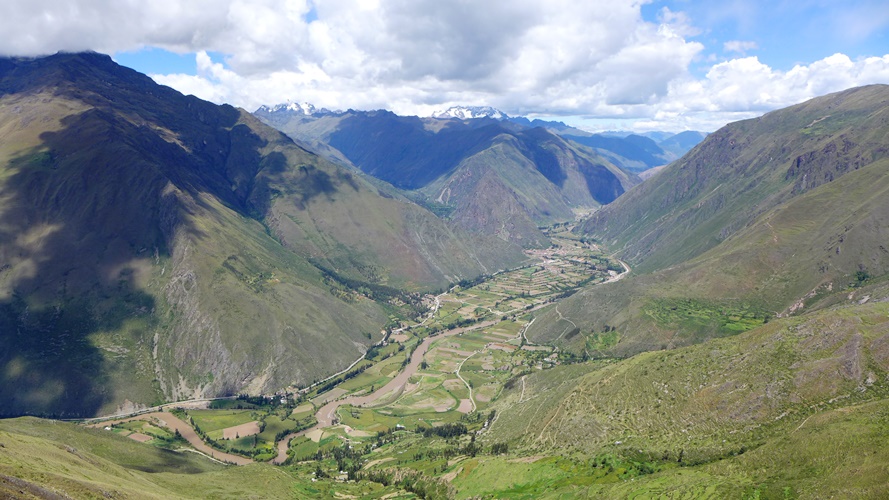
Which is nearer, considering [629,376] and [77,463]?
[77,463]

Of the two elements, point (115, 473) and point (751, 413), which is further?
point (751, 413)

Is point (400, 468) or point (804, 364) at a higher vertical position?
point (804, 364)

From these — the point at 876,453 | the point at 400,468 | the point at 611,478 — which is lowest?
the point at 400,468

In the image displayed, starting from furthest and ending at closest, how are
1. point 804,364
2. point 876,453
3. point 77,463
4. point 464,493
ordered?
point 464,493
point 804,364
point 77,463
point 876,453

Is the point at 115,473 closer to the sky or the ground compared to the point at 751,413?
closer to the sky

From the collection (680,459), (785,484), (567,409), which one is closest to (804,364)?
(680,459)

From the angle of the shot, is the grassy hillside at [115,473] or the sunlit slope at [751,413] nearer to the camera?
the grassy hillside at [115,473]

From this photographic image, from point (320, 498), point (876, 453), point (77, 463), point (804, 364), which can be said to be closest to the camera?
point (876, 453)

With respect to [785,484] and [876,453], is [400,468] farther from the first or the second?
[876,453]

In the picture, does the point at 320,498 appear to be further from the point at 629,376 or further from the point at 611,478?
the point at 629,376

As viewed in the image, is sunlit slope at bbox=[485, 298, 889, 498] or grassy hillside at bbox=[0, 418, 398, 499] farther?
sunlit slope at bbox=[485, 298, 889, 498]
